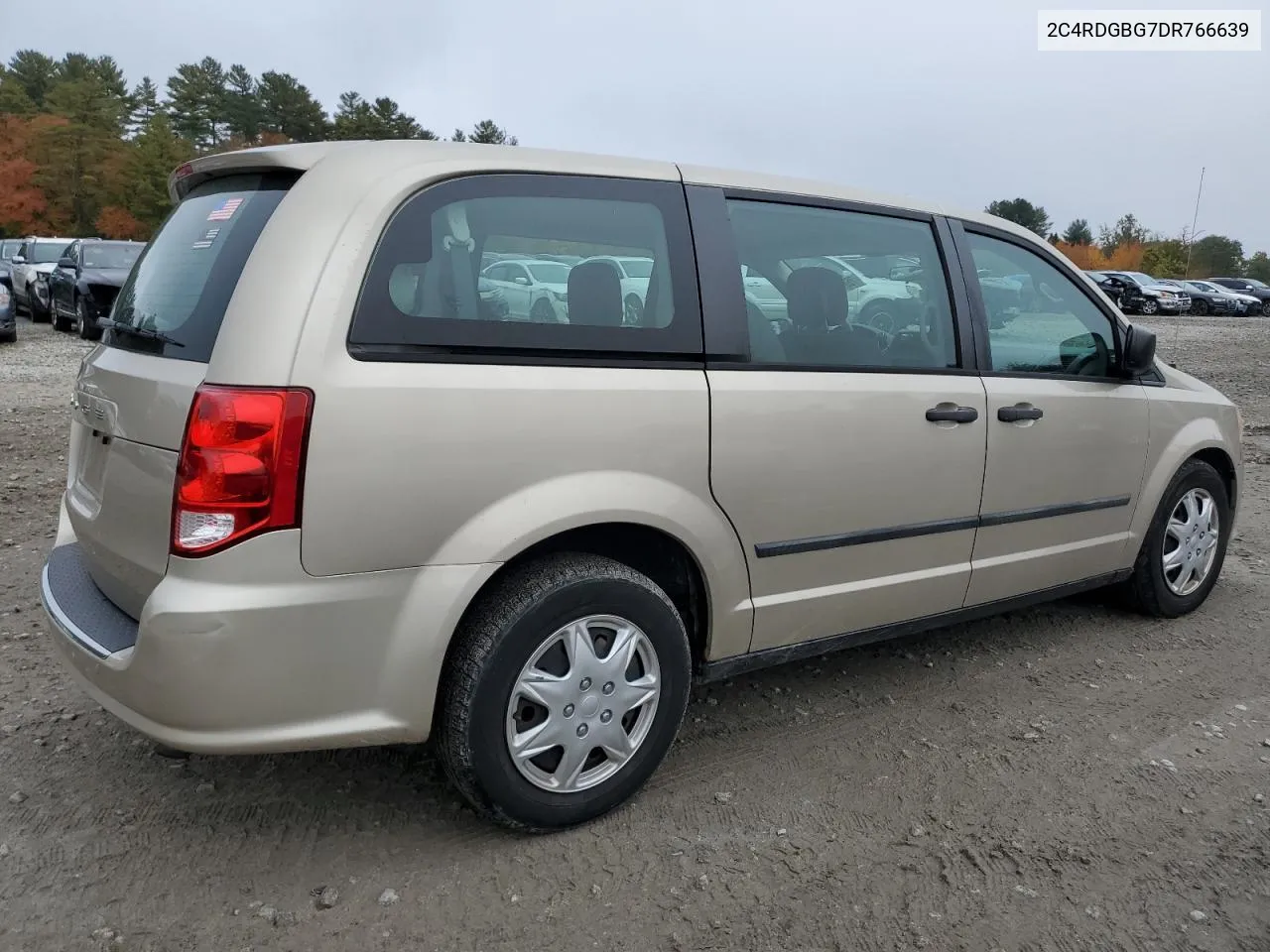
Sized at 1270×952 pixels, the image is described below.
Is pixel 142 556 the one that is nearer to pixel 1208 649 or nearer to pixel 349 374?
pixel 349 374

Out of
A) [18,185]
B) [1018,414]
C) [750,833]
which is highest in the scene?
[18,185]

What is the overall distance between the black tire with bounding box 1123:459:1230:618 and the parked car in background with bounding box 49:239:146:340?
14013mm

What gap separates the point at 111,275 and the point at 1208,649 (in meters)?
15.6

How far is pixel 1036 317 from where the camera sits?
12.6ft

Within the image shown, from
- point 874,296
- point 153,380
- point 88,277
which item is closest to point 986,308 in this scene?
point 874,296

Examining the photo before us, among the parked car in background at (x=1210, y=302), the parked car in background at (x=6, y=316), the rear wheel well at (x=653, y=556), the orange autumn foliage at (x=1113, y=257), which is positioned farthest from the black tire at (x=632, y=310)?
the orange autumn foliage at (x=1113, y=257)

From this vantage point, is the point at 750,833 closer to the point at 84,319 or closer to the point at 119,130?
the point at 84,319

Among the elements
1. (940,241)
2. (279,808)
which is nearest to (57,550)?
(279,808)

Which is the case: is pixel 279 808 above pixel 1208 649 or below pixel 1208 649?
below

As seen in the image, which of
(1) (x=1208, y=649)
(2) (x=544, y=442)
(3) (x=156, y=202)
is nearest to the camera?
(2) (x=544, y=442)

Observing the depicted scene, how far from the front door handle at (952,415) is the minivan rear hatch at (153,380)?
6.83 ft

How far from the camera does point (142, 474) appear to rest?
2.38 meters

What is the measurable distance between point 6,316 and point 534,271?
15.2 m

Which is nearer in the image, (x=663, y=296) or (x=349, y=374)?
(x=349, y=374)
